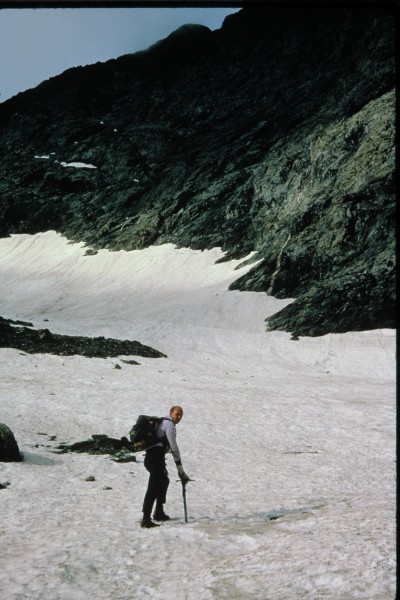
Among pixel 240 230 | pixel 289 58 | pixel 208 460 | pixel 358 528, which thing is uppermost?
pixel 289 58

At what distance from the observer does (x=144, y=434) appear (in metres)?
9.82

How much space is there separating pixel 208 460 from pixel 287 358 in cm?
2075

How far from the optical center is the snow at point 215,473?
22.4ft

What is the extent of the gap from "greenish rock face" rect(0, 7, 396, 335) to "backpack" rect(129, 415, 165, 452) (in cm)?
3159

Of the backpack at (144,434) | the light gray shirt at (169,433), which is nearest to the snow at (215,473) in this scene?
the light gray shirt at (169,433)

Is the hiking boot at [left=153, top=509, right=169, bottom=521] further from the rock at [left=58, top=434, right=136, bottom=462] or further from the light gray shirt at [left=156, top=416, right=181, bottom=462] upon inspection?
the rock at [left=58, top=434, right=136, bottom=462]

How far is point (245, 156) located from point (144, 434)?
245 ft

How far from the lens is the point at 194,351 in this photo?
113 ft

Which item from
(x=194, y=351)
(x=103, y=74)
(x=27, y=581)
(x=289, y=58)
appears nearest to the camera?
(x=27, y=581)

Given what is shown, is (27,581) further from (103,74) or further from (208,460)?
(103,74)

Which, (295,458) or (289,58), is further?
(289,58)

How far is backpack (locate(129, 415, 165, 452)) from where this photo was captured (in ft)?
32.1

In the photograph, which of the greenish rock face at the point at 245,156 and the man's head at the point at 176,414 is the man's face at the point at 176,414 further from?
the greenish rock face at the point at 245,156

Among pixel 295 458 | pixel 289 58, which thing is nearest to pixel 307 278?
pixel 295 458
